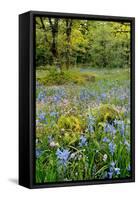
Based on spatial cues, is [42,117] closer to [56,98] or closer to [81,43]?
[56,98]

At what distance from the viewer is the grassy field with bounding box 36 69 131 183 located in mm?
8023

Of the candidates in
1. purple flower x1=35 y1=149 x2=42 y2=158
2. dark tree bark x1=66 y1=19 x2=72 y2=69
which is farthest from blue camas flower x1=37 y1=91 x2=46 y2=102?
purple flower x1=35 y1=149 x2=42 y2=158

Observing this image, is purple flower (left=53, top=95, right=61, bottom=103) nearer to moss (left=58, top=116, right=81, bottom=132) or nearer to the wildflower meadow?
the wildflower meadow

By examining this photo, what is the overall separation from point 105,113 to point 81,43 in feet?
2.67

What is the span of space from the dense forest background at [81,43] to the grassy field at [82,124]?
0.33 ft

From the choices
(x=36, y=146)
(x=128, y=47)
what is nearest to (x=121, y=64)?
(x=128, y=47)

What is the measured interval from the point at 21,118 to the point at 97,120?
0.83 m

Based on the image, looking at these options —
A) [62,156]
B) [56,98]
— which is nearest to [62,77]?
[56,98]

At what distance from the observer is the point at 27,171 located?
7.99 metres

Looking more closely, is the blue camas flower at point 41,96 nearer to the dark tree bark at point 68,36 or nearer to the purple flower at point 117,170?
the dark tree bark at point 68,36

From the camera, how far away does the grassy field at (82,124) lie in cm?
802

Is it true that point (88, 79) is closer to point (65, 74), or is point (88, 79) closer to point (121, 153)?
point (65, 74)

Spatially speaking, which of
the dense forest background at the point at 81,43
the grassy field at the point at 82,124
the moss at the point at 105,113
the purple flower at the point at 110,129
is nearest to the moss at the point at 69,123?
the grassy field at the point at 82,124

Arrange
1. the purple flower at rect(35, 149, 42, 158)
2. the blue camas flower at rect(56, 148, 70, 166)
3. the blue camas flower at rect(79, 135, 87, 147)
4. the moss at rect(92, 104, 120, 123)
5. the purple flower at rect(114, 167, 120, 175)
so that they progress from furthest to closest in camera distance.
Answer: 1. the purple flower at rect(114, 167, 120, 175)
2. the moss at rect(92, 104, 120, 123)
3. the blue camas flower at rect(79, 135, 87, 147)
4. the blue camas flower at rect(56, 148, 70, 166)
5. the purple flower at rect(35, 149, 42, 158)
